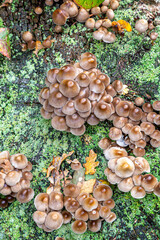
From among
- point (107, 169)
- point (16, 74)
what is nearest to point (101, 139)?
point (107, 169)

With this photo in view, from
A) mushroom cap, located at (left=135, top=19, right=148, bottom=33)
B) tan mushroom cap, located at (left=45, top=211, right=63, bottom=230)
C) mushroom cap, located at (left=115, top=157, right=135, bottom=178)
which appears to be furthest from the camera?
mushroom cap, located at (left=135, top=19, right=148, bottom=33)

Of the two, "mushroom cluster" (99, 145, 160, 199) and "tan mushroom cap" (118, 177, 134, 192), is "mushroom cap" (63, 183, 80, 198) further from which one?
"tan mushroom cap" (118, 177, 134, 192)

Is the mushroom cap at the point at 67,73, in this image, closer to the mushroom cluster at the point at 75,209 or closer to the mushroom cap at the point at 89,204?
the mushroom cluster at the point at 75,209

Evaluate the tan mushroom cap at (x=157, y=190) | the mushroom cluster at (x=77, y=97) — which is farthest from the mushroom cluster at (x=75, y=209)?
the mushroom cluster at (x=77, y=97)

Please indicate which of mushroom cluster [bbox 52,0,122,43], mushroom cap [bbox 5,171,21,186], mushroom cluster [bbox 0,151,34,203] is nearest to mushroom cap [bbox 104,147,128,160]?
mushroom cluster [bbox 0,151,34,203]

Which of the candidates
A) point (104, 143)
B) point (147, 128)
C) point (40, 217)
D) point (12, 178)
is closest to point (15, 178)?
point (12, 178)

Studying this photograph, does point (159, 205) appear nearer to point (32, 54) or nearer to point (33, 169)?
point (33, 169)
